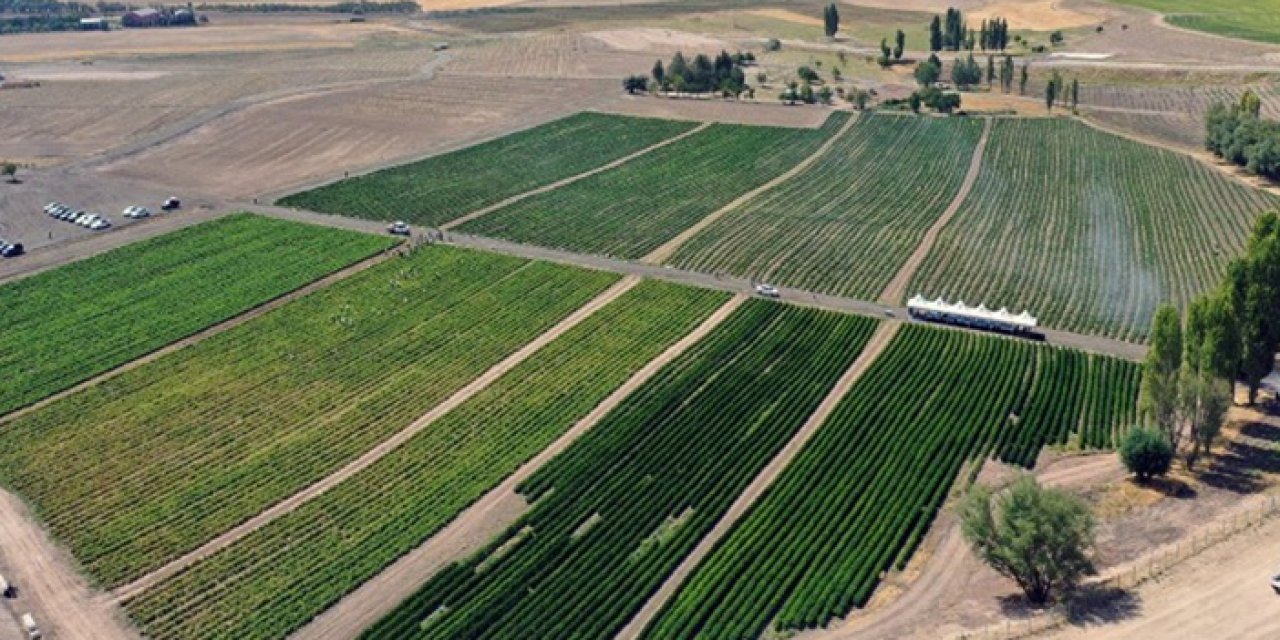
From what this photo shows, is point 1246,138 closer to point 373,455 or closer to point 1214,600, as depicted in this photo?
point 1214,600

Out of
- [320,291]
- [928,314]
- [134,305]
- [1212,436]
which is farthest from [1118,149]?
[134,305]

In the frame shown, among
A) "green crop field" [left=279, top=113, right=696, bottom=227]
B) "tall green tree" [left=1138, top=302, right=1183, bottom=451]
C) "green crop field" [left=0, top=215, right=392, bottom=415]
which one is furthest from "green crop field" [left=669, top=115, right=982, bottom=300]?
"green crop field" [left=0, top=215, right=392, bottom=415]

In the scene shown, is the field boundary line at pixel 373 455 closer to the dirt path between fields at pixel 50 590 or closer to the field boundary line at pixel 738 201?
the dirt path between fields at pixel 50 590

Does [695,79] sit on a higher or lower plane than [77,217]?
higher

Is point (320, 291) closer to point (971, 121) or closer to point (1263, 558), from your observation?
point (1263, 558)

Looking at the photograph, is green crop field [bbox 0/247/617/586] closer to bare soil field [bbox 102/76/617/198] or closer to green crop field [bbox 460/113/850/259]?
green crop field [bbox 460/113/850/259]

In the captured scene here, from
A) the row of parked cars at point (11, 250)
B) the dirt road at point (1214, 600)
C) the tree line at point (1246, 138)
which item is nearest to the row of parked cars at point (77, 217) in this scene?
the row of parked cars at point (11, 250)

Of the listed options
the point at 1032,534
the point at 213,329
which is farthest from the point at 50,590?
the point at 1032,534
